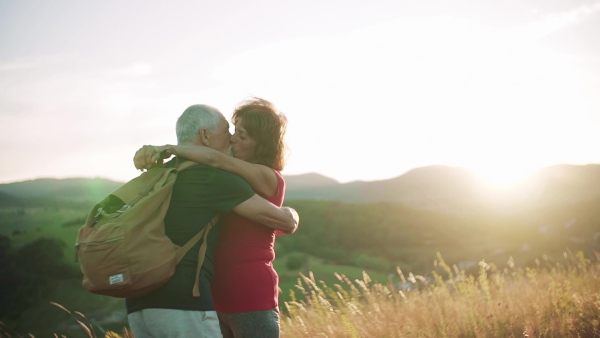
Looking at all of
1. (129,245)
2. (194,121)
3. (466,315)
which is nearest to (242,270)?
(129,245)

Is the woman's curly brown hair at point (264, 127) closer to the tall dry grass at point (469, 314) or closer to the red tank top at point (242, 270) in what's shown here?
the red tank top at point (242, 270)

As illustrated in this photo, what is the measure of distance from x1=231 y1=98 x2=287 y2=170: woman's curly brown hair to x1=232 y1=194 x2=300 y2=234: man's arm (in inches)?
14.1

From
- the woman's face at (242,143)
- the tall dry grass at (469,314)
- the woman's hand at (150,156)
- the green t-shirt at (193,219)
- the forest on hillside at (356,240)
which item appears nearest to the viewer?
the green t-shirt at (193,219)

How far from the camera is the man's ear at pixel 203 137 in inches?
116

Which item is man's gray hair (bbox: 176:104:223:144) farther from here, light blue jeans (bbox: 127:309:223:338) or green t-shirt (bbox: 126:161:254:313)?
light blue jeans (bbox: 127:309:223:338)

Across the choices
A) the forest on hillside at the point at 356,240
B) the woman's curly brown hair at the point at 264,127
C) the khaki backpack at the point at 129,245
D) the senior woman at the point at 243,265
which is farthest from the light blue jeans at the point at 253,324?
the forest on hillside at the point at 356,240

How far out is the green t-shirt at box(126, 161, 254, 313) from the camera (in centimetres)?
260

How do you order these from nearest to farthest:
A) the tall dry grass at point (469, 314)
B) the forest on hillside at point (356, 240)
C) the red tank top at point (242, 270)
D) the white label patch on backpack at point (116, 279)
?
the white label patch on backpack at point (116, 279)
the red tank top at point (242, 270)
the tall dry grass at point (469, 314)
the forest on hillside at point (356, 240)

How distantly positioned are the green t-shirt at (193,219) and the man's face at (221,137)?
9.4 inches

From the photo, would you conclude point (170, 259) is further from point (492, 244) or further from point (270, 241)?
point (492, 244)

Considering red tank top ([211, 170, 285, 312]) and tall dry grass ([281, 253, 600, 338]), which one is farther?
tall dry grass ([281, 253, 600, 338])

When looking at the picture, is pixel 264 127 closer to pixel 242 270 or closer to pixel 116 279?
pixel 242 270

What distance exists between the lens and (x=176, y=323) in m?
2.55

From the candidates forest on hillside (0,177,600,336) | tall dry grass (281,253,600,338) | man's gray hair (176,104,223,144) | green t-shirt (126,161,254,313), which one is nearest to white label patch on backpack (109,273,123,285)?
green t-shirt (126,161,254,313)
